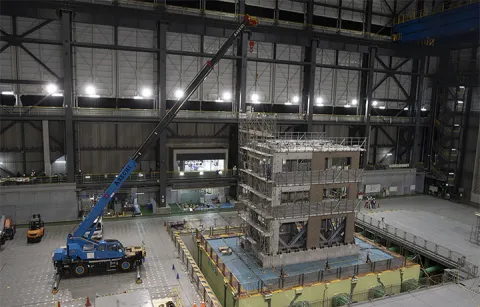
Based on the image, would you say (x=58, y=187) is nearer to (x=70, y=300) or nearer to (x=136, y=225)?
(x=136, y=225)

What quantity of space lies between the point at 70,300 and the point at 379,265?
65.6ft

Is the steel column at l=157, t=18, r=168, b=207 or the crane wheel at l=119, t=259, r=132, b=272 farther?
the steel column at l=157, t=18, r=168, b=207

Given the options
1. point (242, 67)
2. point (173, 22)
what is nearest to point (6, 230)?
point (173, 22)

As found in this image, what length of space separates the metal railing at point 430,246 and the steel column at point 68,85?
29.9 m

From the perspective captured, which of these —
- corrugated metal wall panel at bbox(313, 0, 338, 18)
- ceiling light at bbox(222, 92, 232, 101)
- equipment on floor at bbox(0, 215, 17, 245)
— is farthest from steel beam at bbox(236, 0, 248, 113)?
equipment on floor at bbox(0, 215, 17, 245)

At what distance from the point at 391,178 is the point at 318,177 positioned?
27394 millimetres

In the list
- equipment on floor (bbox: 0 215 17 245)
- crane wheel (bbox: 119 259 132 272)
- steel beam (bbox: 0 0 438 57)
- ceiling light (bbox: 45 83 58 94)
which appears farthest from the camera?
ceiling light (bbox: 45 83 58 94)

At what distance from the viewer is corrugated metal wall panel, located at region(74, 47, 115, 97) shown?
36656 mm

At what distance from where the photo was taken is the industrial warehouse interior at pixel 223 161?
23.5m

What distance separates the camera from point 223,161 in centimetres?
4316

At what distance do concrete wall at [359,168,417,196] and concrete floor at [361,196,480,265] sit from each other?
215cm

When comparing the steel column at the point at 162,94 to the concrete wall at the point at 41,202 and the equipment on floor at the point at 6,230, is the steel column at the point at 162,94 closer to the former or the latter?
the concrete wall at the point at 41,202

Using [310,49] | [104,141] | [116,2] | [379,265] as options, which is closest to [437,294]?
[379,265]

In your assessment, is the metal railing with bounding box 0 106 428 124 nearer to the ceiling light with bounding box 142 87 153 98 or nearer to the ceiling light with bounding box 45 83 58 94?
the ceiling light with bounding box 45 83 58 94
